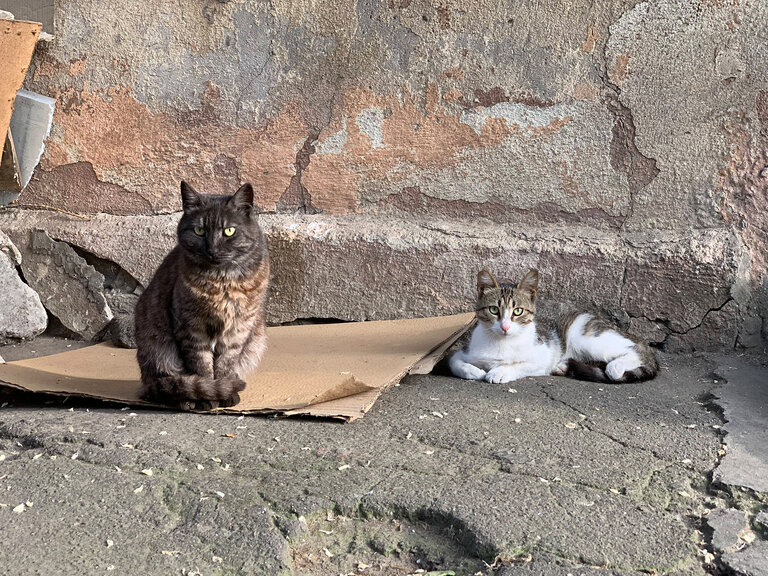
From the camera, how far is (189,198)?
11.2 feet

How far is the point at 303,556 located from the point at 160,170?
304 centimetres

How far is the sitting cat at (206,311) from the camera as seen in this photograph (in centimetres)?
332

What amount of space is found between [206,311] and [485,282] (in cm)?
139

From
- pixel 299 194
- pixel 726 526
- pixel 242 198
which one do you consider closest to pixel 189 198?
pixel 242 198

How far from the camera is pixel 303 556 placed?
2.21 meters

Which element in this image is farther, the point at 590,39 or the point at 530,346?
the point at 590,39

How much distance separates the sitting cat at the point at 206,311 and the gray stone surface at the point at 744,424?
6.26 ft

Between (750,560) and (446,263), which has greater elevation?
(446,263)

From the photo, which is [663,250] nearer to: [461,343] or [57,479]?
[461,343]

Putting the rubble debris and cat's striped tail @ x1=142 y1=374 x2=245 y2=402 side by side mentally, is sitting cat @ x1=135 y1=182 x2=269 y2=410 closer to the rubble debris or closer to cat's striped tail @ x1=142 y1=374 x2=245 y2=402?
cat's striped tail @ x1=142 y1=374 x2=245 y2=402

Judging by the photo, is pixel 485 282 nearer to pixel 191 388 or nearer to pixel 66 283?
pixel 191 388

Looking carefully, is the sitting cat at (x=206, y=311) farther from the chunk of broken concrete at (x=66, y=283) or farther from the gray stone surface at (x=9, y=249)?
the gray stone surface at (x=9, y=249)

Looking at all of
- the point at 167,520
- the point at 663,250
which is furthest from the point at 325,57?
the point at 167,520

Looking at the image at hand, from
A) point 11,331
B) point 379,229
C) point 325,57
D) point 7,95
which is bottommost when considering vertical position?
point 11,331
